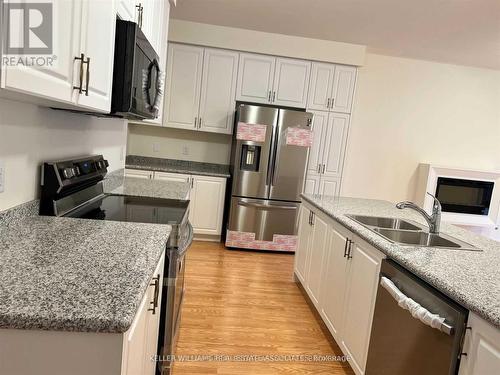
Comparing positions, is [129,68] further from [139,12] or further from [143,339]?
[143,339]

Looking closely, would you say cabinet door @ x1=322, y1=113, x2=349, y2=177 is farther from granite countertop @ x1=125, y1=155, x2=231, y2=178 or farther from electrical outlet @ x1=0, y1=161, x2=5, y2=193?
electrical outlet @ x1=0, y1=161, x2=5, y2=193

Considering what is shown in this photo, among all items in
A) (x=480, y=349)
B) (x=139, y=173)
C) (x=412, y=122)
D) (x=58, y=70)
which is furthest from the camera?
(x=412, y=122)

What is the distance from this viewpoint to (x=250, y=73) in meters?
4.59

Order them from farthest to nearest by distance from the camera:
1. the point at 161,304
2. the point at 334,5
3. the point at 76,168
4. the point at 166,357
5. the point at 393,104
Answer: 1. the point at 393,104
2. the point at 334,5
3. the point at 76,168
4. the point at 166,357
5. the point at 161,304

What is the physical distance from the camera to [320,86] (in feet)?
15.4

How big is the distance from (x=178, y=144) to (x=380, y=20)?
2.69 meters

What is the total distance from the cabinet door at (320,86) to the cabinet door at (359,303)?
2791 mm

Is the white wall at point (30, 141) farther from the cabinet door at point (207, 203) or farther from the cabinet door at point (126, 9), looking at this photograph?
the cabinet door at point (207, 203)

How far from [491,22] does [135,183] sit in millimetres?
3416

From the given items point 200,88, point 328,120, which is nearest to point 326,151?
point 328,120

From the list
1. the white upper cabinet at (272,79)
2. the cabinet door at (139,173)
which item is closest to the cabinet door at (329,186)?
the white upper cabinet at (272,79)

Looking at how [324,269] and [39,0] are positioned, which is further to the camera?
[324,269]

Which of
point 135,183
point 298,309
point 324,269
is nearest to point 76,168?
point 135,183

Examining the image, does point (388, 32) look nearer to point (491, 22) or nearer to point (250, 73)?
point (491, 22)
